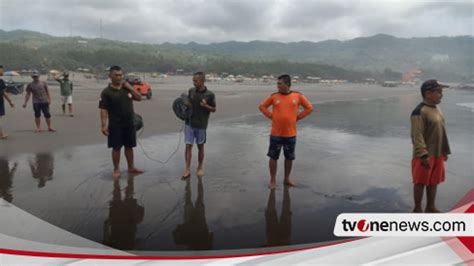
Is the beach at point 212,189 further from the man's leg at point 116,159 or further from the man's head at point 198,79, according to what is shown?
the man's head at point 198,79

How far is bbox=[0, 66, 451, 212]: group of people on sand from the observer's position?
3773mm

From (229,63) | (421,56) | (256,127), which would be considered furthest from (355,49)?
(256,127)

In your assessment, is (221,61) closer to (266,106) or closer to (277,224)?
(266,106)

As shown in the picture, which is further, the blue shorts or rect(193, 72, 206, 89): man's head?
the blue shorts

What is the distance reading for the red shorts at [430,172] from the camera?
385cm

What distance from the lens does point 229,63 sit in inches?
4321

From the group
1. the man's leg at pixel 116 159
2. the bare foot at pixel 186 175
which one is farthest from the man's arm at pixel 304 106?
the man's leg at pixel 116 159

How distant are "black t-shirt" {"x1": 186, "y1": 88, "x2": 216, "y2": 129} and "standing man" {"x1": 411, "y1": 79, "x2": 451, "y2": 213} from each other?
9.73 ft

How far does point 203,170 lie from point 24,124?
7637 mm

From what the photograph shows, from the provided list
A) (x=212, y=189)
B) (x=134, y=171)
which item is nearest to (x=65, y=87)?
(x=134, y=171)

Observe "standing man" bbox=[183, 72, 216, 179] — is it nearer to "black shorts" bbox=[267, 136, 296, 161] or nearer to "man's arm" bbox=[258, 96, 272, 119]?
"man's arm" bbox=[258, 96, 272, 119]

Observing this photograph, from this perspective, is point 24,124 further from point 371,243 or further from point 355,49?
point 355,49

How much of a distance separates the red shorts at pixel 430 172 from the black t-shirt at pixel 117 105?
4021 mm

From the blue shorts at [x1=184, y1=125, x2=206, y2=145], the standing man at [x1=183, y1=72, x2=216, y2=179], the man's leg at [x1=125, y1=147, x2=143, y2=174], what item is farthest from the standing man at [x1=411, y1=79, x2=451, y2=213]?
the man's leg at [x1=125, y1=147, x2=143, y2=174]
